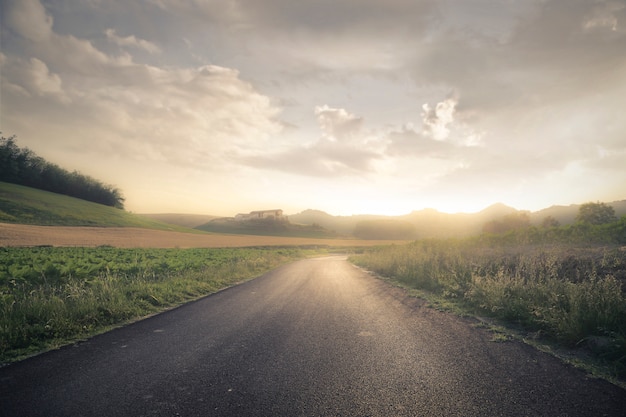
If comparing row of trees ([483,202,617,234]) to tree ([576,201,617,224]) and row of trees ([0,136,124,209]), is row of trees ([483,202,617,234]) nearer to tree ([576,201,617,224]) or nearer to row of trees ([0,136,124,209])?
tree ([576,201,617,224])

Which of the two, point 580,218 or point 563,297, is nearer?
point 563,297

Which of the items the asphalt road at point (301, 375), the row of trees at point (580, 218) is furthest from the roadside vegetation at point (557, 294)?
the row of trees at point (580, 218)

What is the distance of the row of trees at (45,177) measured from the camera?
75.8 meters

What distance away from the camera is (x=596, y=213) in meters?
43.9

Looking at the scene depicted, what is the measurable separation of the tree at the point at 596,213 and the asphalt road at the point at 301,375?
52.8 metres

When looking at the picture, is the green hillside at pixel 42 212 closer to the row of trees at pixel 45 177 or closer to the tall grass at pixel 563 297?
the row of trees at pixel 45 177

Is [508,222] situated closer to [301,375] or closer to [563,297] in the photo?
[563,297]

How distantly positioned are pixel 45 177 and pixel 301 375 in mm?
117210

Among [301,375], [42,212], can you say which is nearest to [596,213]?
[301,375]

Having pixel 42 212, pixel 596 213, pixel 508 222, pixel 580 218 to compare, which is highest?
pixel 596 213

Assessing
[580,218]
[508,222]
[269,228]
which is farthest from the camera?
[269,228]

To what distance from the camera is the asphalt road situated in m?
3.43

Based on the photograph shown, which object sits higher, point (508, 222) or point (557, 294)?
point (508, 222)

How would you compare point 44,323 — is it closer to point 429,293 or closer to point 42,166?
point 429,293
